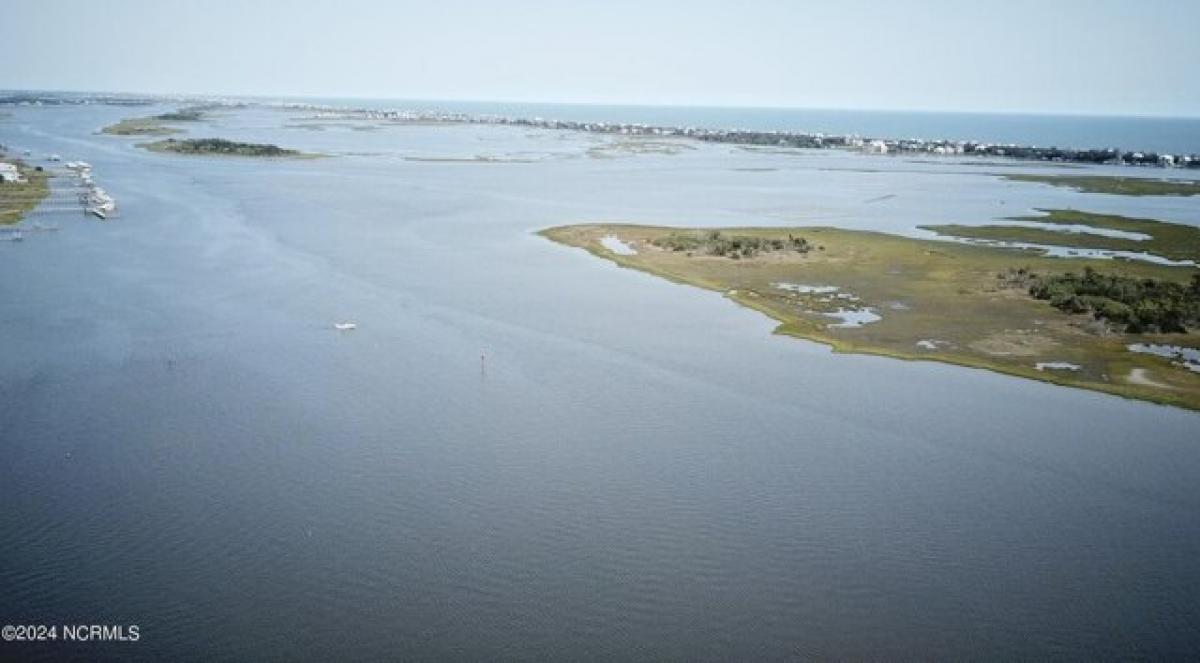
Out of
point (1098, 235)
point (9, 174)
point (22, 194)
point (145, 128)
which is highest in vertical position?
point (145, 128)

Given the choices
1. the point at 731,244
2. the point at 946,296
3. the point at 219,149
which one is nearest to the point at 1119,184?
the point at 731,244

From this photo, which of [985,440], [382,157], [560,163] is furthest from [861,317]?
[382,157]

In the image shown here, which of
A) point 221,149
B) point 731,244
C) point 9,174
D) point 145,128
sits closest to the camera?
point 731,244

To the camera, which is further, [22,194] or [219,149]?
[219,149]

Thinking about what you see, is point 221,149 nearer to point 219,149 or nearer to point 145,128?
point 219,149

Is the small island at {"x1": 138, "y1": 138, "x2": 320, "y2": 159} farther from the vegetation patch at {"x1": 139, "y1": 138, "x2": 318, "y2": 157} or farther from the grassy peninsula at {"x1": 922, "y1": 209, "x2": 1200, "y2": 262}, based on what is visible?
the grassy peninsula at {"x1": 922, "y1": 209, "x2": 1200, "y2": 262}

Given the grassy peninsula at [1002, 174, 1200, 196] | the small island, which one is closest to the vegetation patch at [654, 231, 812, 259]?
the grassy peninsula at [1002, 174, 1200, 196]

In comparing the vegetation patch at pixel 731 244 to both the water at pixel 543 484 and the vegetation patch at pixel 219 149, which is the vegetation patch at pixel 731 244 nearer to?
the water at pixel 543 484
